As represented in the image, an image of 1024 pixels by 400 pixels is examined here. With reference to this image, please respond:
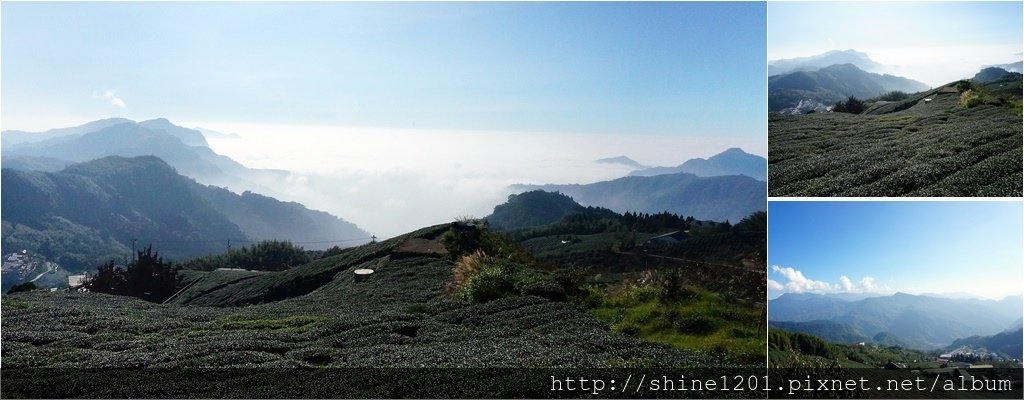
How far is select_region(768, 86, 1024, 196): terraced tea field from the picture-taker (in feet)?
28.5

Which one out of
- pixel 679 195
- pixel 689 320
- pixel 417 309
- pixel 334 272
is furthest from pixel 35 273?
pixel 679 195

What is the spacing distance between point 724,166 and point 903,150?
319 cm

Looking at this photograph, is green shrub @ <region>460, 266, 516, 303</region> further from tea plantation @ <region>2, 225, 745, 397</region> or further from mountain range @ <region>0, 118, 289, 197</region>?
mountain range @ <region>0, 118, 289, 197</region>

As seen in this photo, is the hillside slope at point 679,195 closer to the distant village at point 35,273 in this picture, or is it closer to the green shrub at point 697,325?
the green shrub at point 697,325

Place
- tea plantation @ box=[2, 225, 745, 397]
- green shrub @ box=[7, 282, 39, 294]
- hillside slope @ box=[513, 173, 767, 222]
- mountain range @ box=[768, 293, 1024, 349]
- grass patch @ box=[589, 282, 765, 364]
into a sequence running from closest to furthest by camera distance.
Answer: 1. tea plantation @ box=[2, 225, 745, 397]
2. grass patch @ box=[589, 282, 765, 364]
3. mountain range @ box=[768, 293, 1024, 349]
4. green shrub @ box=[7, 282, 39, 294]
5. hillside slope @ box=[513, 173, 767, 222]

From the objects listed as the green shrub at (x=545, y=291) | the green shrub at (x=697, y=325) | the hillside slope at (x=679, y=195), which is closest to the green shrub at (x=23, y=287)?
the green shrub at (x=545, y=291)

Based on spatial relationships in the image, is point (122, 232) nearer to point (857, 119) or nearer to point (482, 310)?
point (482, 310)

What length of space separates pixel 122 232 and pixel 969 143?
1150cm

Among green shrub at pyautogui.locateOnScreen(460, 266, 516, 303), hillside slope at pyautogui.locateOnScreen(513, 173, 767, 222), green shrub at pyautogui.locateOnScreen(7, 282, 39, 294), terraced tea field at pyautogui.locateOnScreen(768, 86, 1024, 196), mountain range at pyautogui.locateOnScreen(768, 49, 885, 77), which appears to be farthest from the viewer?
hillside slope at pyautogui.locateOnScreen(513, 173, 767, 222)

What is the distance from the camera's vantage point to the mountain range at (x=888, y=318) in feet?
28.2

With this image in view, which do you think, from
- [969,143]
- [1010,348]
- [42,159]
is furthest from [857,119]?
[42,159]

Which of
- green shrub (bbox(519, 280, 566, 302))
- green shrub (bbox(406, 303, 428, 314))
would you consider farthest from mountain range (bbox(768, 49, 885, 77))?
green shrub (bbox(406, 303, 428, 314))

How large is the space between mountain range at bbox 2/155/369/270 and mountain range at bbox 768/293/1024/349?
21.8 ft

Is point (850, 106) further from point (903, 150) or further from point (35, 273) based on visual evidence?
point (35, 273)
